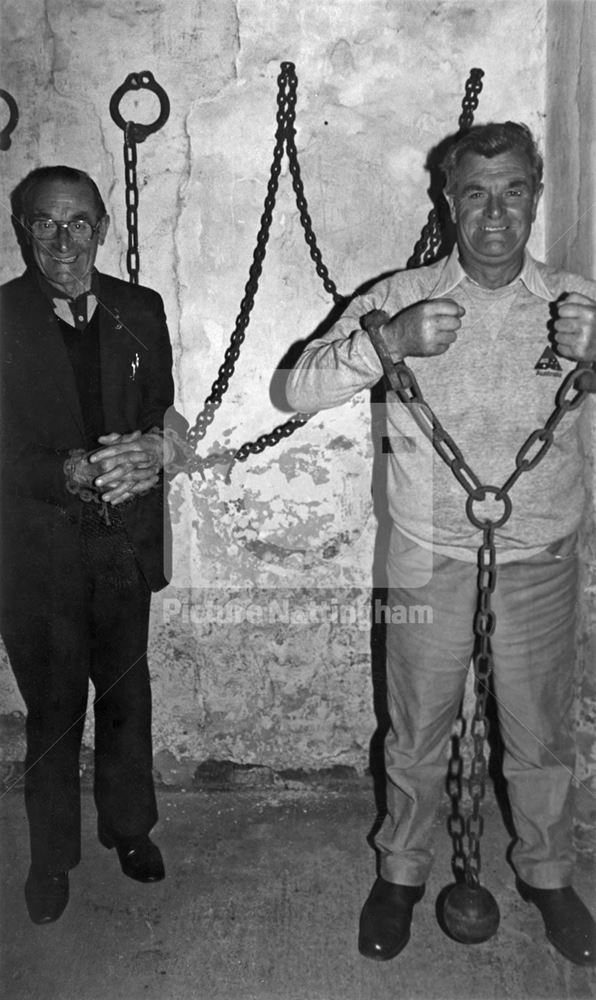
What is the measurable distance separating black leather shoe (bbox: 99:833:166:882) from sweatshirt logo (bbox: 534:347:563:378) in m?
1.88

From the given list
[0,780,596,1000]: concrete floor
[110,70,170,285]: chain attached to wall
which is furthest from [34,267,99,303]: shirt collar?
[0,780,596,1000]: concrete floor

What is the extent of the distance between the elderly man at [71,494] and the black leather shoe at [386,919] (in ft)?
2.85

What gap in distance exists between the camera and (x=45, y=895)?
2.38 metres

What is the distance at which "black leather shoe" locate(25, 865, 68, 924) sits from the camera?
7.75ft

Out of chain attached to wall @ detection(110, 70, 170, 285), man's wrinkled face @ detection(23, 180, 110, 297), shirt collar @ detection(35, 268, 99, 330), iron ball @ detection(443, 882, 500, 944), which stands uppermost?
chain attached to wall @ detection(110, 70, 170, 285)

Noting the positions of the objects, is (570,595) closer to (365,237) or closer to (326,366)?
(326,366)

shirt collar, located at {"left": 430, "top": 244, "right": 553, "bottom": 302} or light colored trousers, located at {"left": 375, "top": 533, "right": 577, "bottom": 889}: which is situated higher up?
shirt collar, located at {"left": 430, "top": 244, "right": 553, "bottom": 302}

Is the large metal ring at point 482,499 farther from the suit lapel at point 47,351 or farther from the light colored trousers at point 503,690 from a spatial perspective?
the suit lapel at point 47,351

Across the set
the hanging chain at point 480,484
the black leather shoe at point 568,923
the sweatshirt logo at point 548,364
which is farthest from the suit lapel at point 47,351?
the black leather shoe at point 568,923

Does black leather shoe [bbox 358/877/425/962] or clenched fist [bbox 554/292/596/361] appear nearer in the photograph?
clenched fist [bbox 554/292/596/361]


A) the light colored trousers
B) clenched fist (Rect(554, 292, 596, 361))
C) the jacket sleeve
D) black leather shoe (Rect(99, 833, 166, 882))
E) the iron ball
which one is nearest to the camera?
clenched fist (Rect(554, 292, 596, 361))

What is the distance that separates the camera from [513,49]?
2.64 meters

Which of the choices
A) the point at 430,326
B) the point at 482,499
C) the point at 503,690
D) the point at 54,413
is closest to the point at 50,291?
the point at 54,413

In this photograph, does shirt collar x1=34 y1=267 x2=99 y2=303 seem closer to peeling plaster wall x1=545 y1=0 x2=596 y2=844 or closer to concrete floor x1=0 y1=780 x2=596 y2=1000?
peeling plaster wall x1=545 y1=0 x2=596 y2=844
